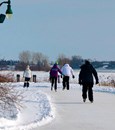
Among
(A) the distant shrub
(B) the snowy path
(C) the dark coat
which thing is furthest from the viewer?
(C) the dark coat

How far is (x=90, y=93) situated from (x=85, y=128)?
23.8 ft

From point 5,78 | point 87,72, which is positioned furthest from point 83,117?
point 87,72

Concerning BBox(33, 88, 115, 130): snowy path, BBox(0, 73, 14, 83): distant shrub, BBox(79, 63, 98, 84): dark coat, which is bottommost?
BBox(33, 88, 115, 130): snowy path

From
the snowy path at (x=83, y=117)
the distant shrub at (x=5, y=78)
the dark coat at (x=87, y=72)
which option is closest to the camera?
the snowy path at (x=83, y=117)

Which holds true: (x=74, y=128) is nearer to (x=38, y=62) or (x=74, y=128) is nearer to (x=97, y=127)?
(x=97, y=127)

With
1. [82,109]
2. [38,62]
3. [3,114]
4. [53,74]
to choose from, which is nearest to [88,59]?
[82,109]

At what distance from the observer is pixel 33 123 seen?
12352 millimetres

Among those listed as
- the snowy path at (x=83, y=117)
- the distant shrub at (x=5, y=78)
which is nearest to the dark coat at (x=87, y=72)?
the snowy path at (x=83, y=117)

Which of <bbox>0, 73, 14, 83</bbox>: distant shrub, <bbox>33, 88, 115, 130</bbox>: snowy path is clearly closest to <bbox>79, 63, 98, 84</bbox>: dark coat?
<bbox>33, 88, 115, 130</bbox>: snowy path

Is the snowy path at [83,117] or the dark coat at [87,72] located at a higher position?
the dark coat at [87,72]

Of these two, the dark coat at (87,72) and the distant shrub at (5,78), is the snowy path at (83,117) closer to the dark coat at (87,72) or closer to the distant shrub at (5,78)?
the dark coat at (87,72)

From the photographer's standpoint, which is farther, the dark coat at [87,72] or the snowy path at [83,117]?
the dark coat at [87,72]

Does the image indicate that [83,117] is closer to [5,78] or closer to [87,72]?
[5,78]

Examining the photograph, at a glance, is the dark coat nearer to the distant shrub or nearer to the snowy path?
the snowy path
